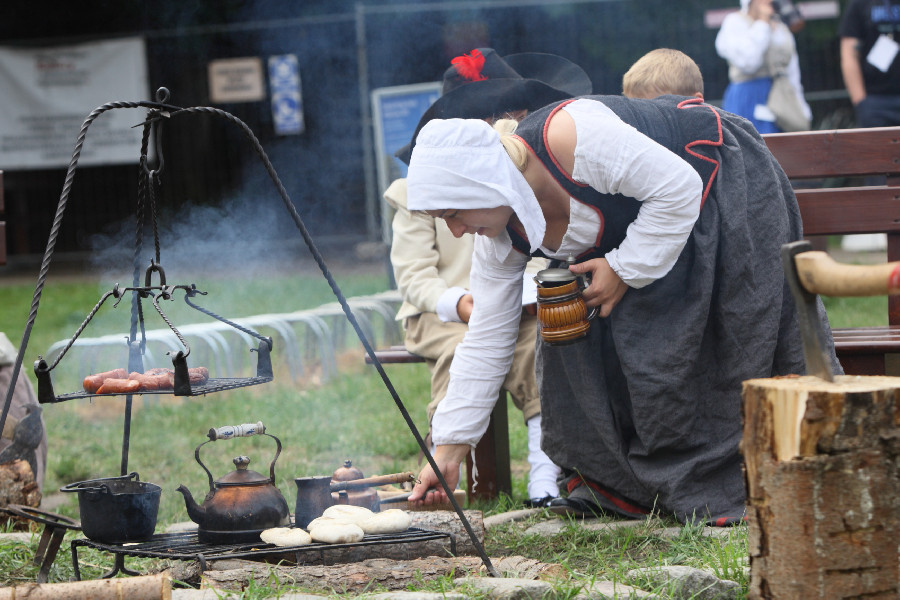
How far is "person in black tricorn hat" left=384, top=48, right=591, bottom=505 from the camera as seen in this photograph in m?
3.77

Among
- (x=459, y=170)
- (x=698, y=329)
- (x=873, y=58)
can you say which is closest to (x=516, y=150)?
(x=459, y=170)

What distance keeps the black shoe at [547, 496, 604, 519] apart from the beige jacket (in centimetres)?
110

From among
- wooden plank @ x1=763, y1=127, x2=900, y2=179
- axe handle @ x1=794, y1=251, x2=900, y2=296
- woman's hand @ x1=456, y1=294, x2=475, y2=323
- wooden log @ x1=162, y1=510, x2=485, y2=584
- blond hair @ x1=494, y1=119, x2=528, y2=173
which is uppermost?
blond hair @ x1=494, y1=119, x2=528, y2=173

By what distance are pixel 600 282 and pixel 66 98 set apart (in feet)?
34.7

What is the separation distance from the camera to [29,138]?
39.3ft

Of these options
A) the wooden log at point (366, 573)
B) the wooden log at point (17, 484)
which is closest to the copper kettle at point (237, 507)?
the wooden log at point (366, 573)

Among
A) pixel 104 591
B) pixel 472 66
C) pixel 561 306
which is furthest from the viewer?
pixel 472 66

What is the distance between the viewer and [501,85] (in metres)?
3.77

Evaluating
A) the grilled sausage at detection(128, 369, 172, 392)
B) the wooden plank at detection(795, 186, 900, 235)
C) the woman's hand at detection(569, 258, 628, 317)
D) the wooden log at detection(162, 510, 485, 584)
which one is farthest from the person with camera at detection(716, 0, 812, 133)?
the grilled sausage at detection(128, 369, 172, 392)

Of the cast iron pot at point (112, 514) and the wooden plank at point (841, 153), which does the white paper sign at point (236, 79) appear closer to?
the wooden plank at point (841, 153)

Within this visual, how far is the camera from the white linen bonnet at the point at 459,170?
8.10 ft

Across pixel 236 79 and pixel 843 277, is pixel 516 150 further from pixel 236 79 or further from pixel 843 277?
pixel 236 79

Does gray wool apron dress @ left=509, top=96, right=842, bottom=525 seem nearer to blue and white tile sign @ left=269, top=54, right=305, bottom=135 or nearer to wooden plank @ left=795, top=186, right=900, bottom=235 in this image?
wooden plank @ left=795, top=186, right=900, bottom=235

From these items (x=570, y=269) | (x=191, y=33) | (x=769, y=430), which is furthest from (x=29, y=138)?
(x=769, y=430)
